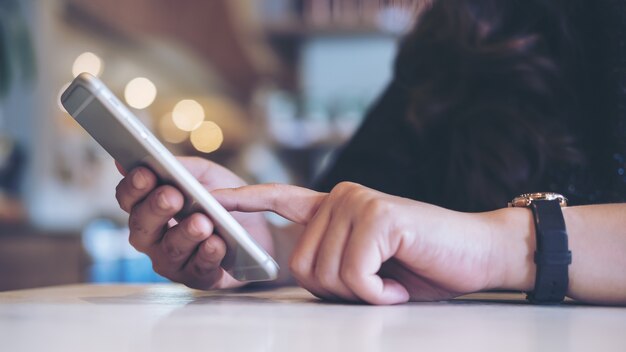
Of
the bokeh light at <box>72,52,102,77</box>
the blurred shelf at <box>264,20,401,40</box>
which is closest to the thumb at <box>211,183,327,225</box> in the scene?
the blurred shelf at <box>264,20,401,40</box>

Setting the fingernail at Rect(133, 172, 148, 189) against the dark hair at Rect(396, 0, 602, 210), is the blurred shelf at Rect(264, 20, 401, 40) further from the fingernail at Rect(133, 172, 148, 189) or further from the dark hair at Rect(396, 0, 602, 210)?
the fingernail at Rect(133, 172, 148, 189)

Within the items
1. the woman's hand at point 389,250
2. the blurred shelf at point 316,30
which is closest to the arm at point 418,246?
the woman's hand at point 389,250

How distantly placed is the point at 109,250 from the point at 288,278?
2283mm

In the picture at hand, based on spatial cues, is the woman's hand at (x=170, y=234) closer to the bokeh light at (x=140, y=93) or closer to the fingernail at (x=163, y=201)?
the fingernail at (x=163, y=201)

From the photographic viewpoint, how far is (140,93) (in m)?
4.03

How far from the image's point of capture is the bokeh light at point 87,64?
3.32 m

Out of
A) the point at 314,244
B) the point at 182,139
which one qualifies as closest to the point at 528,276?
the point at 314,244

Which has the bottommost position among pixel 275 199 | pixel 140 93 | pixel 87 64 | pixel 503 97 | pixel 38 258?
pixel 275 199

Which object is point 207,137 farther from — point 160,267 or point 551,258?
point 551,258

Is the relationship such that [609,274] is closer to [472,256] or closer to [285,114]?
[472,256]

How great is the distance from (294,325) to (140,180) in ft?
0.69

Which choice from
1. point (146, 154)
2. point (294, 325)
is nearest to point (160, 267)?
point (146, 154)

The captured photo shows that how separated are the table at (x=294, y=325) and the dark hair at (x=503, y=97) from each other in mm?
425

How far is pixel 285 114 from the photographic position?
2.86 m
